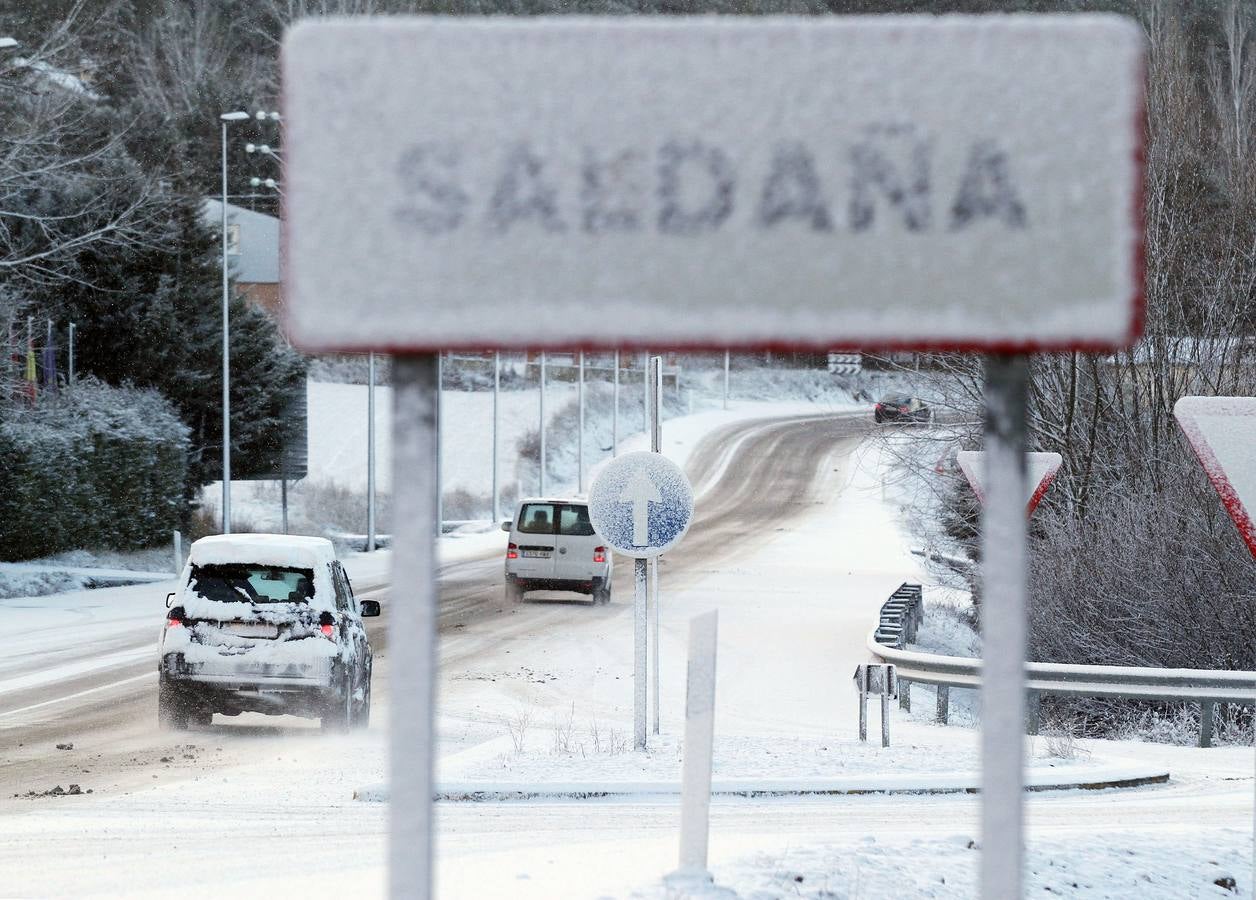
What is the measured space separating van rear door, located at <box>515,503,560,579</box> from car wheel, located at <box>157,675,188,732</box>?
49.1 feet

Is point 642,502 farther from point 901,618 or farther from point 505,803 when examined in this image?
point 901,618

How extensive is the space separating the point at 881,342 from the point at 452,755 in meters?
11.2

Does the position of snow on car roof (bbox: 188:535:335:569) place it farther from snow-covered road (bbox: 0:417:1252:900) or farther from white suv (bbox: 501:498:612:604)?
white suv (bbox: 501:498:612:604)

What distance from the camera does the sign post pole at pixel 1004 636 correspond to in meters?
Answer: 3.23

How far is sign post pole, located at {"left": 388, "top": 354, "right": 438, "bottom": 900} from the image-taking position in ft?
10.8

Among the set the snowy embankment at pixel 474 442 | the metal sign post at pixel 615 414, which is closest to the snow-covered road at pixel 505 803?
the snowy embankment at pixel 474 442

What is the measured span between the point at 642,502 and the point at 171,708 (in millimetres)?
4538

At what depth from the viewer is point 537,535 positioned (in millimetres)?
29812

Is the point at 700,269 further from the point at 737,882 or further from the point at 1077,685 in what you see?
the point at 1077,685

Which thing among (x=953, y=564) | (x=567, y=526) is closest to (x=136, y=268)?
(x=567, y=526)

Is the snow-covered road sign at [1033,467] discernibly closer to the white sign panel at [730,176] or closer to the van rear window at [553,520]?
the white sign panel at [730,176]

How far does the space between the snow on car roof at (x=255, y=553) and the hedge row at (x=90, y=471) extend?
20.8 metres

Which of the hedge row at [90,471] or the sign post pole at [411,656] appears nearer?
the sign post pole at [411,656]

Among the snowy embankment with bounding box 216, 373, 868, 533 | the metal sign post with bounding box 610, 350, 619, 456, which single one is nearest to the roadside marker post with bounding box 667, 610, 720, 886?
the snowy embankment with bounding box 216, 373, 868, 533
